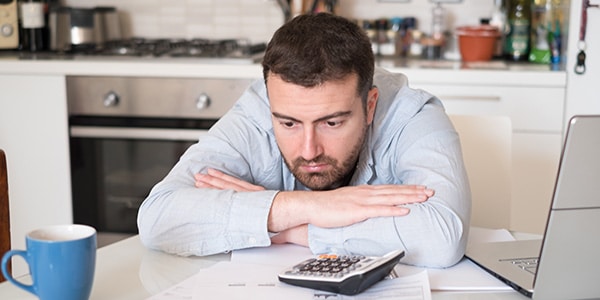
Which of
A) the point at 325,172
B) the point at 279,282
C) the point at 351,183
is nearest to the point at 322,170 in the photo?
the point at 325,172

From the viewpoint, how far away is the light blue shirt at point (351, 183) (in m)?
1.45

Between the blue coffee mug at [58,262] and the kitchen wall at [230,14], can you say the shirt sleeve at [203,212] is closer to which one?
the blue coffee mug at [58,262]

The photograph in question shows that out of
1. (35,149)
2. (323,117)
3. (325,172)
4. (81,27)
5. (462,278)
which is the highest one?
(81,27)

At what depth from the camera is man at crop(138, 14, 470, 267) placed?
1452 millimetres

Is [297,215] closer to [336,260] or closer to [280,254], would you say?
[280,254]

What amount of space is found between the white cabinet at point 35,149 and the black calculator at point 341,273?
2.05m

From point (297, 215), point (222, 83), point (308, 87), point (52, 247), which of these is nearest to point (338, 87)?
point (308, 87)

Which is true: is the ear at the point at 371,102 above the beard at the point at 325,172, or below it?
above

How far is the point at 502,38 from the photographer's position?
3.32 m

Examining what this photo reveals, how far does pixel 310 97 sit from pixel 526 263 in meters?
0.49

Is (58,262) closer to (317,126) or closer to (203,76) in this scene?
(317,126)

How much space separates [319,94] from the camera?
5.07 feet

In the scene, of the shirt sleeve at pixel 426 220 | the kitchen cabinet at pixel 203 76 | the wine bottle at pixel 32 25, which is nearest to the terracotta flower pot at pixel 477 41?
the kitchen cabinet at pixel 203 76

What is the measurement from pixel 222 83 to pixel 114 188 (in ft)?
2.05
